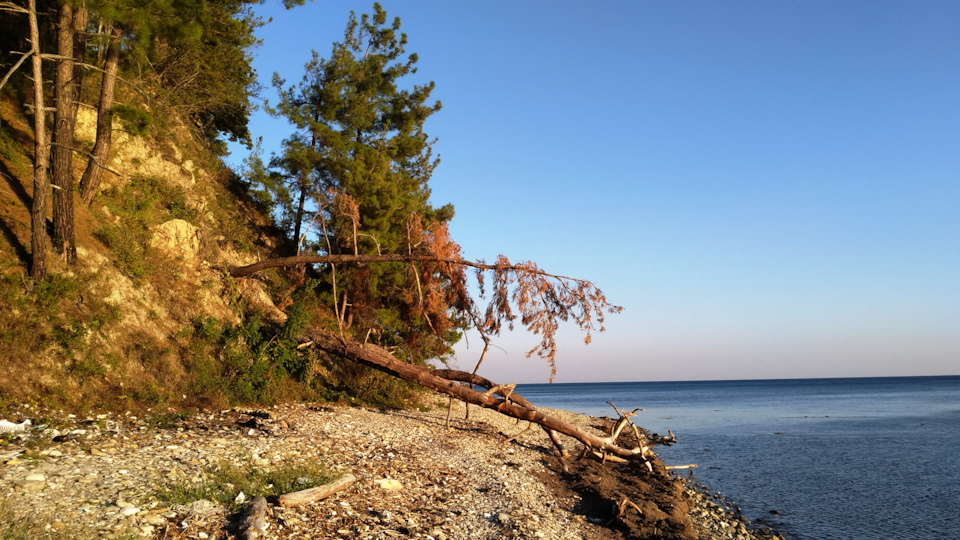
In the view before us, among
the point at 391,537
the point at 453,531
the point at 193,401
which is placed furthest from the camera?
the point at 193,401

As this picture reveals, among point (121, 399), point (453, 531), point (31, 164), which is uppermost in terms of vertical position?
point (31, 164)

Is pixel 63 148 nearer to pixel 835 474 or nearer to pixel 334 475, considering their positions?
pixel 334 475

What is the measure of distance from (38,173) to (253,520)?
32.6 ft

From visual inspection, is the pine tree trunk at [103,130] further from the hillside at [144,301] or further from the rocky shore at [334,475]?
the rocky shore at [334,475]

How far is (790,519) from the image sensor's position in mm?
15797

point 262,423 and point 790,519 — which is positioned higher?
point 262,423

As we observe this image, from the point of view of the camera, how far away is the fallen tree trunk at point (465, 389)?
16594mm

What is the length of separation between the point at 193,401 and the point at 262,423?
229 cm

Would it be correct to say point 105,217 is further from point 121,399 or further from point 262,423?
point 262,423

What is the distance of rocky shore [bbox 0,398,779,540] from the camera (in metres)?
7.41

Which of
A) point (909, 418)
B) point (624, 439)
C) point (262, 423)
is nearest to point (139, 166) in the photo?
point (262, 423)

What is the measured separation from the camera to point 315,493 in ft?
29.0

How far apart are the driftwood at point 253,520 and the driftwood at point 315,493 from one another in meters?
0.34

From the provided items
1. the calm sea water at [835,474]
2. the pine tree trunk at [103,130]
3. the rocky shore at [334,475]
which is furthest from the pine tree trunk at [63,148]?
the calm sea water at [835,474]
